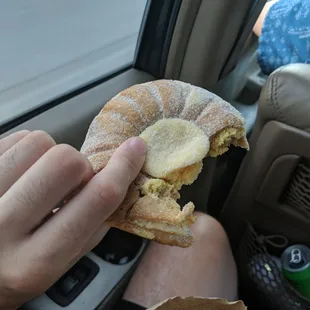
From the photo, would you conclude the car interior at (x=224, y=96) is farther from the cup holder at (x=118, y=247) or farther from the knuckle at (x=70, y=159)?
→ the knuckle at (x=70, y=159)

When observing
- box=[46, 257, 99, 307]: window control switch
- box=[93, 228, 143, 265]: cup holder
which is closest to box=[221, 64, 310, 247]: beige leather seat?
box=[93, 228, 143, 265]: cup holder

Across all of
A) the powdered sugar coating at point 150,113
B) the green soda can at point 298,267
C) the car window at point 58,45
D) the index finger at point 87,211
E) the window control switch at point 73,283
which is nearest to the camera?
the index finger at point 87,211

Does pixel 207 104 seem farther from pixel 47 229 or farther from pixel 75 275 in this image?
pixel 75 275

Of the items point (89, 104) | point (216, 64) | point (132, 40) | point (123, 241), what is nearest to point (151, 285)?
point (123, 241)

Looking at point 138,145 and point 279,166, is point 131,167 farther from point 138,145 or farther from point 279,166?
point 279,166

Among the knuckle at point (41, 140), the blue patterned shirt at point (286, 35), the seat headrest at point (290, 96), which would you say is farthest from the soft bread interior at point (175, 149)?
the blue patterned shirt at point (286, 35)
